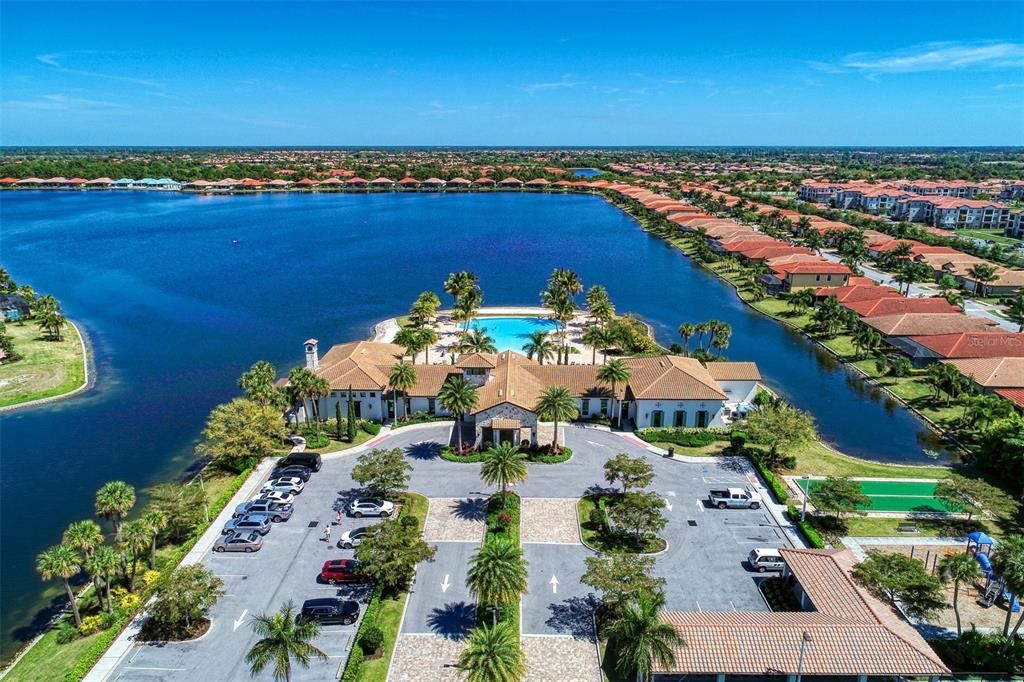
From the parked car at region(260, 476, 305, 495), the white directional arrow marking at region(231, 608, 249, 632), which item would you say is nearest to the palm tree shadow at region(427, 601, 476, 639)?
the white directional arrow marking at region(231, 608, 249, 632)

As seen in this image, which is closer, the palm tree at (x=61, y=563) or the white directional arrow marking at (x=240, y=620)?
the palm tree at (x=61, y=563)

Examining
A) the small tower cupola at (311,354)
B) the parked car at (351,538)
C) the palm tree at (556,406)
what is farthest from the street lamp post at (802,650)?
the small tower cupola at (311,354)

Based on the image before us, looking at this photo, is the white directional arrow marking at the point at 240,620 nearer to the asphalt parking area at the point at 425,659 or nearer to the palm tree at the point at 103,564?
the palm tree at the point at 103,564

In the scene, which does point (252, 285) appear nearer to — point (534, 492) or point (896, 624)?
point (534, 492)

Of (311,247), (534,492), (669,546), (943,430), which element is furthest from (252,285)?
(943,430)

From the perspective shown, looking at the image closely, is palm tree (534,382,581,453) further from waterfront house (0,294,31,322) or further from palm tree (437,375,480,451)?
waterfront house (0,294,31,322)

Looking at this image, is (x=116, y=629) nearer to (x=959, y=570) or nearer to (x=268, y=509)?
(x=268, y=509)

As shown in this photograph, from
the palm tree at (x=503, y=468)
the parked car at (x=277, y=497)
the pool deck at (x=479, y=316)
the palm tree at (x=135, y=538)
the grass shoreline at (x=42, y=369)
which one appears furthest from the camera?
the pool deck at (x=479, y=316)
